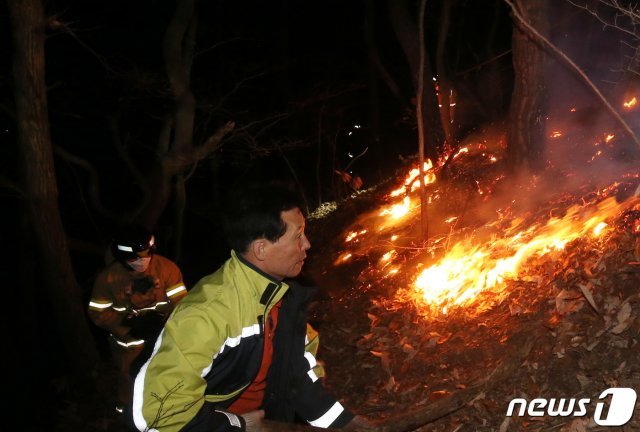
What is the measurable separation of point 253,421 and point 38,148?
817 cm

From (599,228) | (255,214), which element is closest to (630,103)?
(599,228)

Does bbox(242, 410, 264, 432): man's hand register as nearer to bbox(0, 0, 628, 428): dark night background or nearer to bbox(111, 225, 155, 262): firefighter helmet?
bbox(111, 225, 155, 262): firefighter helmet

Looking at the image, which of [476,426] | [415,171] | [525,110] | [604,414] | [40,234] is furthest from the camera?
[415,171]

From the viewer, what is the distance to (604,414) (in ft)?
14.2

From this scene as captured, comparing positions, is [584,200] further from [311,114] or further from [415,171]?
[311,114]

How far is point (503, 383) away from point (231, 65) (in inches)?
634

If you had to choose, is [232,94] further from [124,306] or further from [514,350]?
[514,350]

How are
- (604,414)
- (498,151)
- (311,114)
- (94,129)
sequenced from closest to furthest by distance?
(604,414) → (498,151) → (94,129) → (311,114)

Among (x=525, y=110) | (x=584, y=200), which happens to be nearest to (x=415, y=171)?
(x=525, y=110)

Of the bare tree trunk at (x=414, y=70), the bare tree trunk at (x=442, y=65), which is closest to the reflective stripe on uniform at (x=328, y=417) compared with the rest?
the bare tree trunk at (x=414, y=70)

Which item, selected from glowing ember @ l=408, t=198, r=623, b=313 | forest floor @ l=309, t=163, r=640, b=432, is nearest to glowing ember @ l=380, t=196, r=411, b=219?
glowing ember @ l=408, t=198, r=623, b=313

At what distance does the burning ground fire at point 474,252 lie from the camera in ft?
22.1

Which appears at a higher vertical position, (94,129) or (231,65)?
(231,65)

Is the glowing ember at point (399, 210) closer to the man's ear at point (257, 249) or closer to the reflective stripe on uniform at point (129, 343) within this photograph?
the reflective stripe on uniform at point (129, 343)
